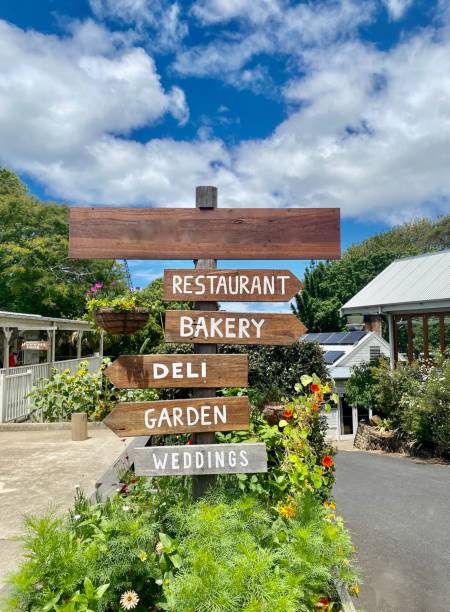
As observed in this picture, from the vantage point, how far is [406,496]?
7.53m

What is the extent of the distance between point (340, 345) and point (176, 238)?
63.5 ft

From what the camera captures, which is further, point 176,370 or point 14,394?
point 14,394

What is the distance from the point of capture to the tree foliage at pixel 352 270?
→ 117 ft

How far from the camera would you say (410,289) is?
1383 centimetres

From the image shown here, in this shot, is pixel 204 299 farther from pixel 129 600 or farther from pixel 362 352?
pixel 362 352

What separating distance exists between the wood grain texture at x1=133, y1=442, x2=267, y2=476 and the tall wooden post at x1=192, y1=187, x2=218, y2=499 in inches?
5.9

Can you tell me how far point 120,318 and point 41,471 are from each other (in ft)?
12.0

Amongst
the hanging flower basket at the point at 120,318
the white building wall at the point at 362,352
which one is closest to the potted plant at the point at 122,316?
the hanging flower basket at the point at 120,318

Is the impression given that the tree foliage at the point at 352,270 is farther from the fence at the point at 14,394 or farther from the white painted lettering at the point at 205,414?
the white painted lettering at the point at 205,414

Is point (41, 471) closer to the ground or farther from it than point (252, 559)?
closer to the ground

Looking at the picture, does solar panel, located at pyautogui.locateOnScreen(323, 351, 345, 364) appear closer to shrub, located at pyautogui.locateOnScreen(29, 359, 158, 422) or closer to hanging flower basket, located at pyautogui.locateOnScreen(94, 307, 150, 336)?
shrub, located at pyautogui.locateOnScreen(29, 359, 158, 422)

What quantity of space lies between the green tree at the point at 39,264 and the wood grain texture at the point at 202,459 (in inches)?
924

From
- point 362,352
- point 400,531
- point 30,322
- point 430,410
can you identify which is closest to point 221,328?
point 400,531

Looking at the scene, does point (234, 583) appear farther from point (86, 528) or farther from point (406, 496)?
point (406, 496)
